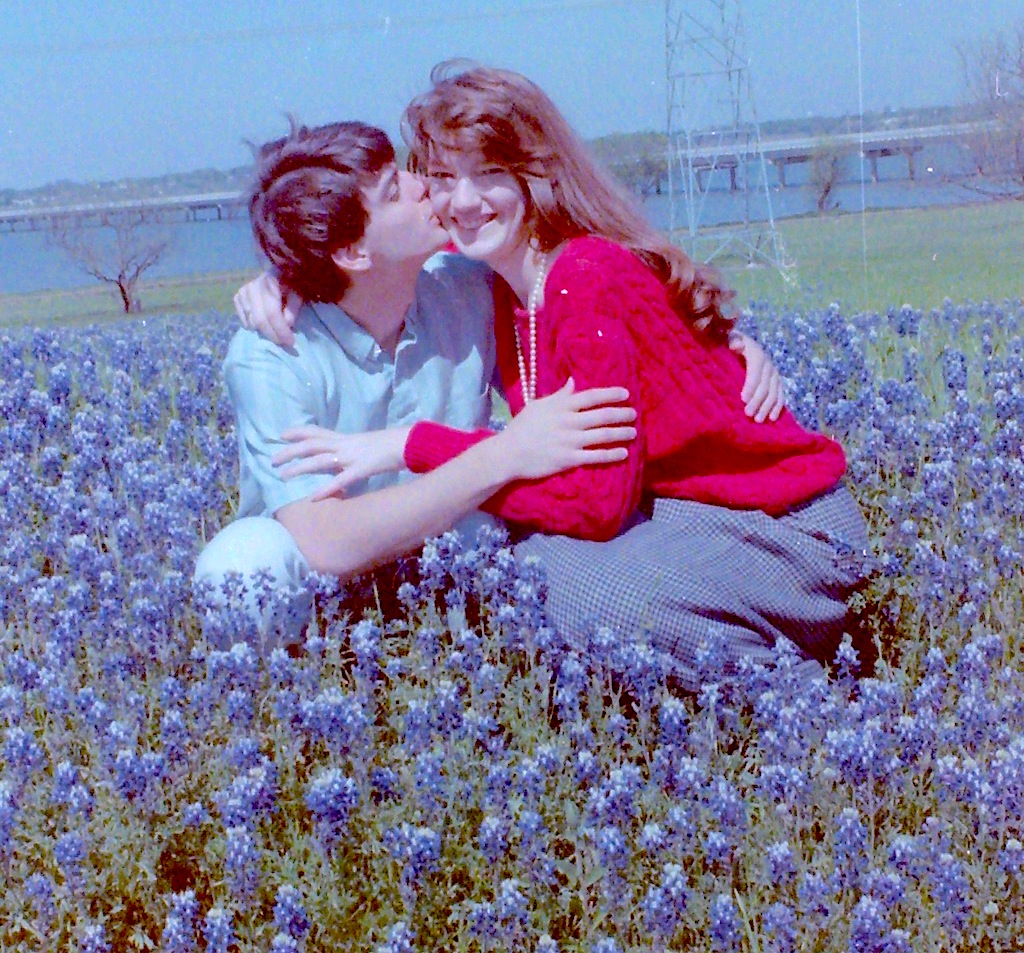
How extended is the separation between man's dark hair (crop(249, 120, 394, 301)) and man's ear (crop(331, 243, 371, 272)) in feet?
0.06

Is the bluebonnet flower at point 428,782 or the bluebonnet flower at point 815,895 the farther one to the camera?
the bluebonnet flower at point 428,782

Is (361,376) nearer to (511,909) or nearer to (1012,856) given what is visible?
(511,909)

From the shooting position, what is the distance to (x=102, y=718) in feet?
8.99

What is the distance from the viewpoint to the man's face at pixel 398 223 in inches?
136

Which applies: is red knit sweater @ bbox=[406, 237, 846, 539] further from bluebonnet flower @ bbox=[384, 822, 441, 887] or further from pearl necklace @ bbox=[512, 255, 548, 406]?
bluebonnet flower @ bbox=[384, 822, 441, 887]

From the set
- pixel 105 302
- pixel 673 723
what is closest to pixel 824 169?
pixel 105 302

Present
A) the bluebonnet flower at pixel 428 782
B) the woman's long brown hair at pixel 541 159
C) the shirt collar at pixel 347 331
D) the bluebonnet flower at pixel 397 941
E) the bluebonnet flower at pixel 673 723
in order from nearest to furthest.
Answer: the bluebonnet flower at pixel 397 941 < the bluebonnet flower at pixel 428 782 < the bluebonnet flower at pixel 673 723 < the woman's long brown hair at pixel 541 159 < the shirt collar at pixel 347 331

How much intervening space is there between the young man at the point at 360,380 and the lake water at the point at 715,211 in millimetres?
10121

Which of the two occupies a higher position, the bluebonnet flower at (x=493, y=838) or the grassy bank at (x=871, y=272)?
the grassy bank at (x=871, y=272)

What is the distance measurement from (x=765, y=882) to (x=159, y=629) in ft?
5.18

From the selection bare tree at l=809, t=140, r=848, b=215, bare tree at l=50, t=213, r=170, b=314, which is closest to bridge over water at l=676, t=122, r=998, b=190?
bare tree at l=809, t=140, r=848, b=215

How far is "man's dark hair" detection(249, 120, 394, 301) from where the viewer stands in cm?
344

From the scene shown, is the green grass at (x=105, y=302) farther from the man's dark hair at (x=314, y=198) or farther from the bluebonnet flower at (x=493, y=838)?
the bluebonnet flower at (x=493, y=838)

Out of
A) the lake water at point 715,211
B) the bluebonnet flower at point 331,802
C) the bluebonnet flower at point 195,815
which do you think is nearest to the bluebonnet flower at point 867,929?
the bluebonnet flower at point 331,802
